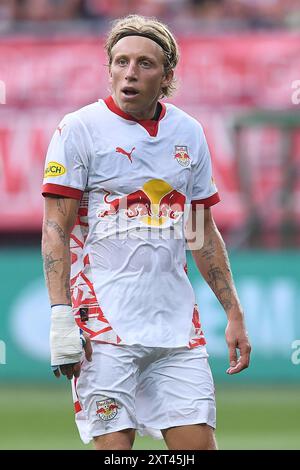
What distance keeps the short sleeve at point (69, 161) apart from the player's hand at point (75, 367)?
68 centimetres

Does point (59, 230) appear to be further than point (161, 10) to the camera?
No

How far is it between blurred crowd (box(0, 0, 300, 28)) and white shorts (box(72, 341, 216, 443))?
9.70 m

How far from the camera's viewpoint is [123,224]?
5.94 metres

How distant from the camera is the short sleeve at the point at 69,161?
5812mm

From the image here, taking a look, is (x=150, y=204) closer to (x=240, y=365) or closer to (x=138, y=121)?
(x=138, y=121)

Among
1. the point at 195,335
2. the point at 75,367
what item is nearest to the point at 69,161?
the point at 75,367

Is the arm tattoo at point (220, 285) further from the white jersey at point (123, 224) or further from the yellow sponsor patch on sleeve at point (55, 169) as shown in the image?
the yellow sponsor patch on sleeve at point (55, 169)

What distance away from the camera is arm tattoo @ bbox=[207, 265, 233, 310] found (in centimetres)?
635

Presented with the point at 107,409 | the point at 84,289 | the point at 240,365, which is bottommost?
the point at 107,409

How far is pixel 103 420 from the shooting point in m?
5.73

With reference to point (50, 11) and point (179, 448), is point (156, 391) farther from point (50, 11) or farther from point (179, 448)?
point (50, 11)

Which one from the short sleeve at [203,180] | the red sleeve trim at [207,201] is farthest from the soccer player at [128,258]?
the red sleeve trim at [207,201]

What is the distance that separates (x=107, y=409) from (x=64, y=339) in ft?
1.33

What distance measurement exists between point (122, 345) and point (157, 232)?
58 centimetres
